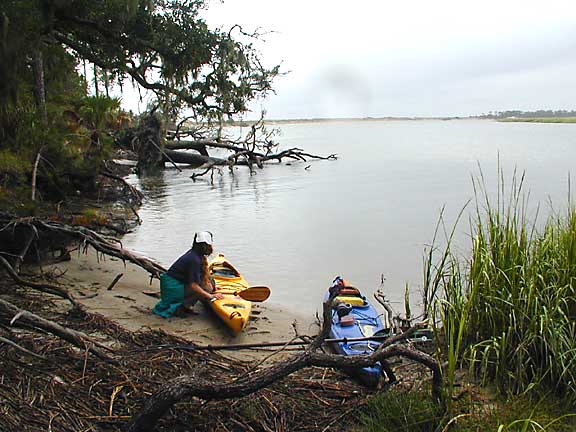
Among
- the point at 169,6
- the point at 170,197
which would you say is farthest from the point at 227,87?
the point at 170,197

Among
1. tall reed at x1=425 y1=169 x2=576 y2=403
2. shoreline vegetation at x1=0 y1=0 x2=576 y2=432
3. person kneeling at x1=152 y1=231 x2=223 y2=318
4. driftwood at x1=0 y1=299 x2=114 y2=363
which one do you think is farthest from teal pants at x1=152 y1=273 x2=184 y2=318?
tall reed at x1=425 y1=169 x2=576 y2=403

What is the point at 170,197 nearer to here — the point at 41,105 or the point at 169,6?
the point at 169,6

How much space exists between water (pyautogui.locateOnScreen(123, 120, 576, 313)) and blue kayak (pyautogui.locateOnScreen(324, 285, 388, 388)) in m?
1.02

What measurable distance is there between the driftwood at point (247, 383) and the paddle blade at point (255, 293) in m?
3.29

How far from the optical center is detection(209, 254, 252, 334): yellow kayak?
6.00 m

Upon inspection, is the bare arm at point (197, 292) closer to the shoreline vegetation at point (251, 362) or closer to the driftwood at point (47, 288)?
the shoreline vegetation at point (251, 362)

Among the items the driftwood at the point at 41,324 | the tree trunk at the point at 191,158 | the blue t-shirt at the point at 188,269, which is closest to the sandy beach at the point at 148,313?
the blue t-shirt at the point at 188,269

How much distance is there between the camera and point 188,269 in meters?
6.35

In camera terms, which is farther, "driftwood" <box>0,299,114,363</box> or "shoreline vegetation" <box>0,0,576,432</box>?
"driftwood" <box>0,299,114,363</box>

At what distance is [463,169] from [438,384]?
26.2 metres

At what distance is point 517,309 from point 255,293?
3.38 metres

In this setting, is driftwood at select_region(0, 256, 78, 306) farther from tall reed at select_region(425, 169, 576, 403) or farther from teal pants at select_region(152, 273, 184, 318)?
tall reed at select_region(425, 169, 576, 403)

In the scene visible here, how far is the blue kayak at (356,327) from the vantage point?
14.3 ft

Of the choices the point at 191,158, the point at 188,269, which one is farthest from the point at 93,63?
the point at 191,158
